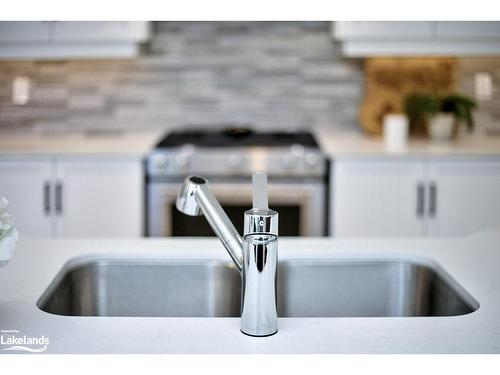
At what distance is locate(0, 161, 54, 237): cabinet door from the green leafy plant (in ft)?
5.73

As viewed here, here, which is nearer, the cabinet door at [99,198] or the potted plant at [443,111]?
the cabinet door at [99,198]

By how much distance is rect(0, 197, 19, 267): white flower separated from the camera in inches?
48.9

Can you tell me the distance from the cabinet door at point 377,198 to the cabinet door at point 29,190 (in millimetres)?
1254

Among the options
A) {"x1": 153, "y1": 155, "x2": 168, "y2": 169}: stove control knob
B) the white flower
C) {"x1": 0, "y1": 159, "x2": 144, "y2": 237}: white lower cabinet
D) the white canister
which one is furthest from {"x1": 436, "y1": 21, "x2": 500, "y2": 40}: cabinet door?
the white flower

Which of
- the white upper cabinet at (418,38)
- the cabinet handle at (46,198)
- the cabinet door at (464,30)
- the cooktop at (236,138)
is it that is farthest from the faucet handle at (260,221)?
the cabinet door at (464,30)

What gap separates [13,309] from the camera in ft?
4.43

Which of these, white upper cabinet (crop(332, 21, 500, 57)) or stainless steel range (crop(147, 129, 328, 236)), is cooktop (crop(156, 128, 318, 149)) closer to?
stainless steel range (crop(147, 129, 328, 236))

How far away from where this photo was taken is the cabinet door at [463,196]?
3312 mm

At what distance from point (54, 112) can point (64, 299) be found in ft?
8.07

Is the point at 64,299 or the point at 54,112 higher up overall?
the point at 54,112

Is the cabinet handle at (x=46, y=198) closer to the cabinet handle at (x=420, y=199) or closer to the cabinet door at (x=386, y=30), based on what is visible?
the cabinet door at (x=386, y=30)
